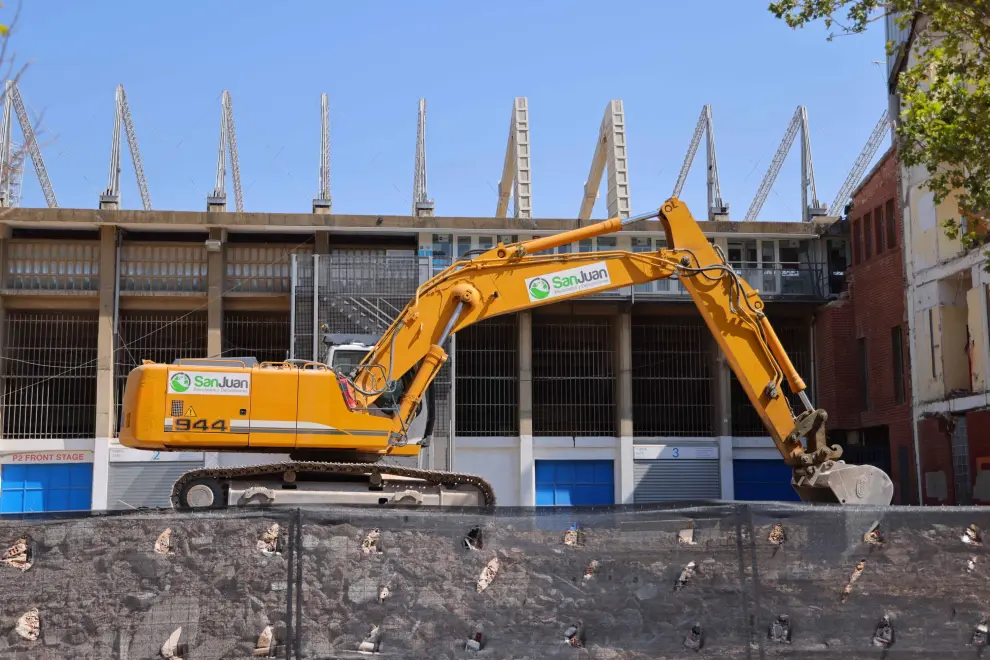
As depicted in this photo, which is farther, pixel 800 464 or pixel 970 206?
pixel 970 206

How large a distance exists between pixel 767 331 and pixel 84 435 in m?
24.2

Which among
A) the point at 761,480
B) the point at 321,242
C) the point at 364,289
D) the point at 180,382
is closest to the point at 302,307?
the point at 364,289

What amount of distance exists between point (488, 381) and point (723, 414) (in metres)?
7.53

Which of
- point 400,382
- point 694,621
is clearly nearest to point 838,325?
point 400,382

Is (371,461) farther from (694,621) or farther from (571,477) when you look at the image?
(571,477)

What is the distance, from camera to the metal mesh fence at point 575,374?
34688 mm

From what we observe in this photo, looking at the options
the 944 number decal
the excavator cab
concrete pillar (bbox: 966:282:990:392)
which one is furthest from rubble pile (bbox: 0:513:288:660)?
concrete pillar (bbox: 966:282:990:392)

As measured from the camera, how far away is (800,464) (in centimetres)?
1541

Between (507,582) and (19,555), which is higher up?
(19,555)

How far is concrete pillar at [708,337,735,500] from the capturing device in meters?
33.7

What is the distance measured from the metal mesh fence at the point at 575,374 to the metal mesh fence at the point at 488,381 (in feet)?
3.34

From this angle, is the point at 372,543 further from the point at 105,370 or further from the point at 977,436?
the point at 105,370

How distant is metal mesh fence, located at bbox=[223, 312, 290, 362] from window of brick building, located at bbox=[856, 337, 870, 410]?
17.8 metres

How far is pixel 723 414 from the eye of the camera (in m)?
33.9
